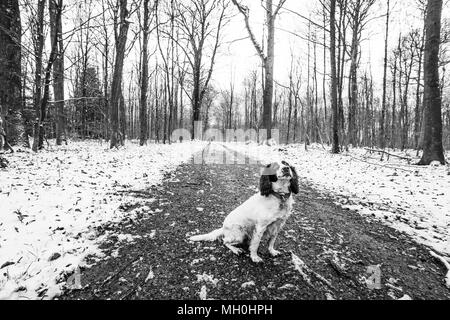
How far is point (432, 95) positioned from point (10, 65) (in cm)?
1833

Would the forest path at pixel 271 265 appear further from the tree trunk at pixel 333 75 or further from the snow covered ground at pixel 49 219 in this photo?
the tree trunk at pixel 333 75

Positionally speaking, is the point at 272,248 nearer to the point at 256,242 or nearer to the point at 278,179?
the point at 256,242

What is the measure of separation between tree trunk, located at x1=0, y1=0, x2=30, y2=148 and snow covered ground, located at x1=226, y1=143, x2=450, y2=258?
11.7 m

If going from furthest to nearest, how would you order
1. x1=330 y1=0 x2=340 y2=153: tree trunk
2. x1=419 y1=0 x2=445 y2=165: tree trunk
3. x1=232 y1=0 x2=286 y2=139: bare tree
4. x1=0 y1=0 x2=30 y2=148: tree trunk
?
1. x1=232 y1=0 x2=286 y2=139: bare tree
2. x1=330 y1=0 x2=340 y2=153: tree trunk
3. x1=0 y1=0 x2=30 y2=148: tree trunk
4. x1=419 y1=0 x2=445 y2=165: tree trunk

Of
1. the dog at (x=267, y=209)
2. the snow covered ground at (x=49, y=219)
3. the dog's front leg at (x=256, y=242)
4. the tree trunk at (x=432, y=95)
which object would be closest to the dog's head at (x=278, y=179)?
the dog at (x=267, y=209)

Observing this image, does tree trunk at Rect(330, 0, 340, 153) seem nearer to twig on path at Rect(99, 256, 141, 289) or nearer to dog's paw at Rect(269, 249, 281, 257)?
dog's paw at Rect(269, 249, 281, 257)

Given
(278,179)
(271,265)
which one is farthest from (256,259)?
(278,179)

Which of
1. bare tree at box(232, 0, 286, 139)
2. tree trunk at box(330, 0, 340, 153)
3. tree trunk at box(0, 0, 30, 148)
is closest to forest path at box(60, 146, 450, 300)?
tree trunk at box(0, 0, 30, 148)

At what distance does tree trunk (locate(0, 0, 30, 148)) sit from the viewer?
9742mm

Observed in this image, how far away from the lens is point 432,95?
31.7ft

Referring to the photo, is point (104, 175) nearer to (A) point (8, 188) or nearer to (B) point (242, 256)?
(A) point (8, 188)

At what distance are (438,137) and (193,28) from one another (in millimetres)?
27174

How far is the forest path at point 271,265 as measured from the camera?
8.42ft
